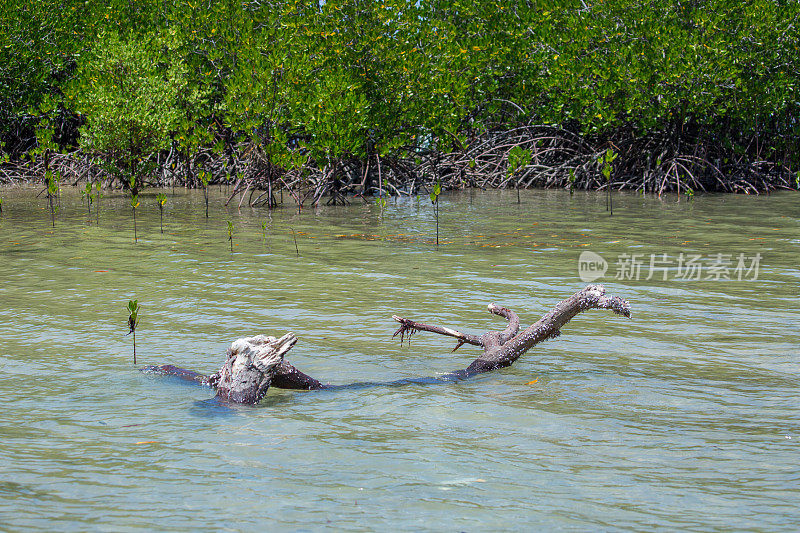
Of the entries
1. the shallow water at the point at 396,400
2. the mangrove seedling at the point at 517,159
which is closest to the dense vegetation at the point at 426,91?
the mangrove seedling at the point at 517,159

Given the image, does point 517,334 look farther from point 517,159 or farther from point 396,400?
point 517,159

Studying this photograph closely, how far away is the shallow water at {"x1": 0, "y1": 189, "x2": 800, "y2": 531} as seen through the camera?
270 cm

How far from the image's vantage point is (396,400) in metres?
3.78

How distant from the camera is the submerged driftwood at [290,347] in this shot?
12.0 ft

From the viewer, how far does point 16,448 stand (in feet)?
10.3

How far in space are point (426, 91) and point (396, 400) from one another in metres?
10.6

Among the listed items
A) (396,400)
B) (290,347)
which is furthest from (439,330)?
(290,347)

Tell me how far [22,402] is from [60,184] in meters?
14.0

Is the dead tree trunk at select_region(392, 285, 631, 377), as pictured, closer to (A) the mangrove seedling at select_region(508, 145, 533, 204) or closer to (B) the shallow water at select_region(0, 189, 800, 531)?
(B) the shallow water at select_region(0, 189, 800, 531)

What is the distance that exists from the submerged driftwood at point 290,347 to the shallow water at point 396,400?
0.08 metres

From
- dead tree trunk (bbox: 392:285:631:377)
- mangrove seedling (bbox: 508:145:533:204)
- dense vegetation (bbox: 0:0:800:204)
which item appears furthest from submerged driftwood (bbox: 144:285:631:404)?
mangrove seedling (bbox: 508:145:533:204)

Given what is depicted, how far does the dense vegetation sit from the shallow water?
5.02 metres

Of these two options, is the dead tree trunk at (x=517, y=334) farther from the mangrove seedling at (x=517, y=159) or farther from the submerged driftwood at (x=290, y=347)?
the mangrove seedling at (x=517, y=159)

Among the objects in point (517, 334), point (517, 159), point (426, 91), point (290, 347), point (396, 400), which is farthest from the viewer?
point (517, 159)
